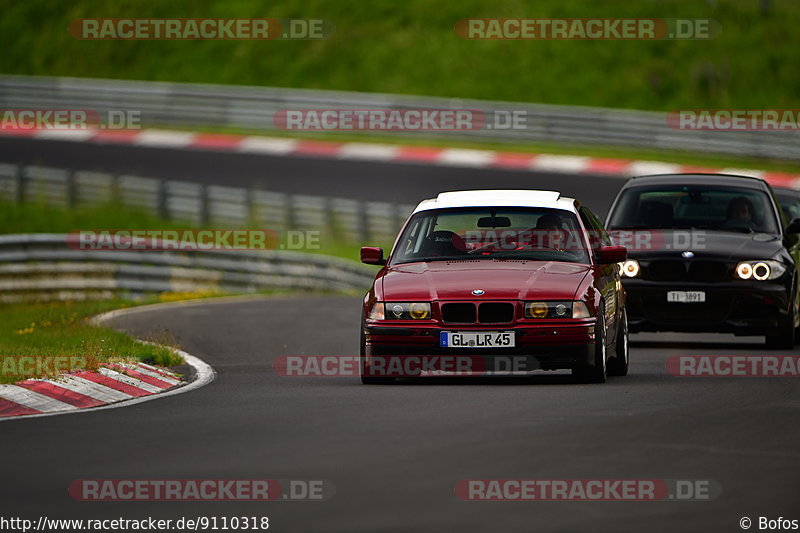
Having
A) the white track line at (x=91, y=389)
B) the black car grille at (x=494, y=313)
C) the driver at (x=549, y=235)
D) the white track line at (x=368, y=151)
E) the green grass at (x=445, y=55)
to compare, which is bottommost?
the white track line at (x=91, y=389)

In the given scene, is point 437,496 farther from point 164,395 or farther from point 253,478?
point 164,395

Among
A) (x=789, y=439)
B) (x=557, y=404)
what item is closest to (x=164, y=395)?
(x=557, y=404)

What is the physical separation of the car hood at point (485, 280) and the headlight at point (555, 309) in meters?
0.05

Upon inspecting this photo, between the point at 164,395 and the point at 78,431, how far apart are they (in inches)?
89.2

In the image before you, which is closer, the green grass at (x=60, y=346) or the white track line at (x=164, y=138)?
the green grass at (x=60, y=346)

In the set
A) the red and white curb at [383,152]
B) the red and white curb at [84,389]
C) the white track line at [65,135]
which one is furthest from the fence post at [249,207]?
the red and white curb at [84,389]

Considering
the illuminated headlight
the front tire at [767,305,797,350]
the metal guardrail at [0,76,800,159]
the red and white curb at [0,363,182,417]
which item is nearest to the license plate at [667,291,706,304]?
the illuminated headlight

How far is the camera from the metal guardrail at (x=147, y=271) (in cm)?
2508

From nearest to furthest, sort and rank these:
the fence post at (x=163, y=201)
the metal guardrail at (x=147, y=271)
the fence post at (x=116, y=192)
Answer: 1. the metal guardrail at (x=147, y=271)
2. the fence post at (x=163, y=201)
3. the fence post at (x=116, y=192)

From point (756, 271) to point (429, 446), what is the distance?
7627mm

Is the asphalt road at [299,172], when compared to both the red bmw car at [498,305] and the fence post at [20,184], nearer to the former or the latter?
the fence post at [20,184]

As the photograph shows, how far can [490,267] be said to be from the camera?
42.0ft

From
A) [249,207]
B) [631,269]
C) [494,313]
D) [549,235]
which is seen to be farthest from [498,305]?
[249,207]

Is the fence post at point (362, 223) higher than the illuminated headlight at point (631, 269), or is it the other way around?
the fence post at point (362, 223)
